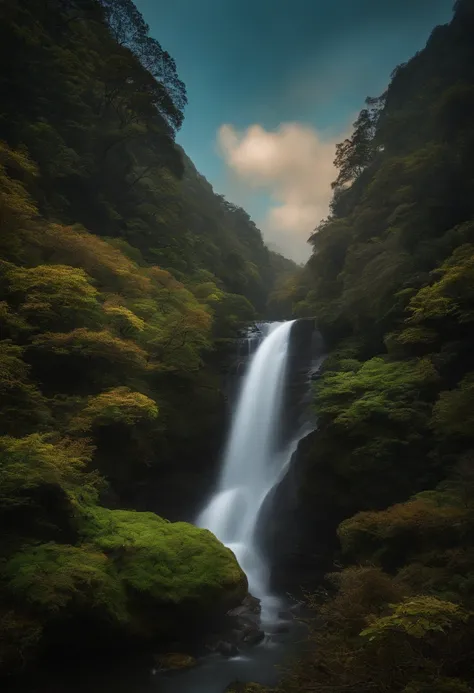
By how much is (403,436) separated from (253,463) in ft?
25.3

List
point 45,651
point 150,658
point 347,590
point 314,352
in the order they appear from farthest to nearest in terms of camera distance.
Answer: point 314,352 → point 150,658 → point 45,651 → point 347,590

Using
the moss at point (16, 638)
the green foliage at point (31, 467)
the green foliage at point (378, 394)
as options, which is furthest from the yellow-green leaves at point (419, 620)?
the green foliage at point (378, 394)

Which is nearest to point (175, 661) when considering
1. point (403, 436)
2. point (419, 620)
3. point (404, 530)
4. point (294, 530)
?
point (404, 530)

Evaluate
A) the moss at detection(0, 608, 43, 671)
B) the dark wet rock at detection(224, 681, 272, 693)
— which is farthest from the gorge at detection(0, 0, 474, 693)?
the dark wet rock at detection(224, 681, 272, 693)

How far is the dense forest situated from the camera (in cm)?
852

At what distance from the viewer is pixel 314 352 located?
22141mm

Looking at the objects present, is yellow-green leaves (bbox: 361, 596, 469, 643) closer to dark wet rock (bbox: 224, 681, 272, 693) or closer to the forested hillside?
the forested hillside

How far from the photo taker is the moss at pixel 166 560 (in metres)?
9.12

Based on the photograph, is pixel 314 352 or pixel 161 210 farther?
pixel 161 210

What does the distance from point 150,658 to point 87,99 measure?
27259mm

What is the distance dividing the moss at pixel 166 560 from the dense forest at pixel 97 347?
3cm

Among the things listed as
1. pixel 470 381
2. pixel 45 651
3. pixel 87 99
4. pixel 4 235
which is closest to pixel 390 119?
pixel 87 99

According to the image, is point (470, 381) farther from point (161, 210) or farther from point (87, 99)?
point (87, 99)

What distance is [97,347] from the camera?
12.6m
